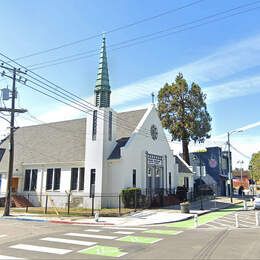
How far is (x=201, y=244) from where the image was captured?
1205 centimetres

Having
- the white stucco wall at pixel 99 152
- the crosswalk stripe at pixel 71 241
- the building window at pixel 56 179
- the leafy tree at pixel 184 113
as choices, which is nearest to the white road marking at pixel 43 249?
the crosswalk stripe at pixel 71 241

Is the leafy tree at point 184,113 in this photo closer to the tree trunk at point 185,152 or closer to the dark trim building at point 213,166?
the tree trunk at point 185,152

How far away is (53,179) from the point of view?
32469 millimetres


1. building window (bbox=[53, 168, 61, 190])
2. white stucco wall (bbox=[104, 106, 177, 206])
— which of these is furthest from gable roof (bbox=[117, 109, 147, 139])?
building window (bbox=[53, 168, 61, 190])

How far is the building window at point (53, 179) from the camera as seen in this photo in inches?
1267

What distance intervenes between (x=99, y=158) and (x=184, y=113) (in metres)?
20.5

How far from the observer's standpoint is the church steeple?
31.3 m

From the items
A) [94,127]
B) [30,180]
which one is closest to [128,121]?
[94,127]

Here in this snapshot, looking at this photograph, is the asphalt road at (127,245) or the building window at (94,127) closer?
the asphalt road at (127,245)

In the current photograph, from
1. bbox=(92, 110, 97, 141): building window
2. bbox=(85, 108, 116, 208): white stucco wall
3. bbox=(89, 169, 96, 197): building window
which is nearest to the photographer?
bbox=(85, 108, 116, 208): white stucco wall

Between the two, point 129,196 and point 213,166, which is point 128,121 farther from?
point 213,166

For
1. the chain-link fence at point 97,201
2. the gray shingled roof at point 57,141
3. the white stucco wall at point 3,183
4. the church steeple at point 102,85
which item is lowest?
the chain-link fence at point 97,201

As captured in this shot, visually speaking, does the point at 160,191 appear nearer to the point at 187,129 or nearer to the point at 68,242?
the point at 187,129

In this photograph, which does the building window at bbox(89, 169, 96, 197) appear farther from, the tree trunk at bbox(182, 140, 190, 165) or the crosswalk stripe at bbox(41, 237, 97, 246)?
the tree trunk at bbox(182, 140, 190, 165)
